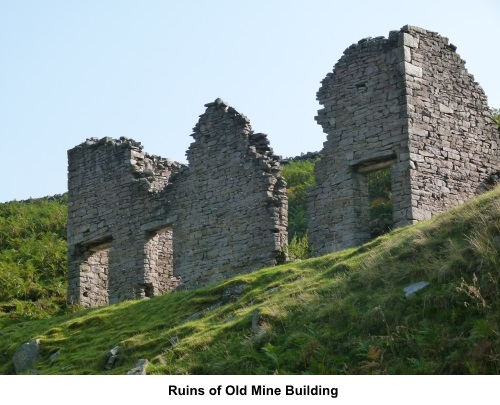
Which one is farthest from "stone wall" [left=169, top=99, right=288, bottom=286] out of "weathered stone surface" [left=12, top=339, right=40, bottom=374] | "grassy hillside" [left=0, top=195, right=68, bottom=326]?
"weathered stone surface" [left=12, top=339, right=40, bottom=374]

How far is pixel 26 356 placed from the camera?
19969 mm

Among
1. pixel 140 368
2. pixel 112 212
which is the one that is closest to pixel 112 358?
pixel 140 368

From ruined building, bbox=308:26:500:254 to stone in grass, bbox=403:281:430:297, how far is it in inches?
310

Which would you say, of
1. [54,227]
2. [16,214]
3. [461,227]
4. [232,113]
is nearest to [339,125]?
[232,113]

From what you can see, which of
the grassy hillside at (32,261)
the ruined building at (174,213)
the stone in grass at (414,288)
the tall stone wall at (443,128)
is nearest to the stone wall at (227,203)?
the ruined building at (174,213)

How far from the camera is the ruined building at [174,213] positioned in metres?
23.9

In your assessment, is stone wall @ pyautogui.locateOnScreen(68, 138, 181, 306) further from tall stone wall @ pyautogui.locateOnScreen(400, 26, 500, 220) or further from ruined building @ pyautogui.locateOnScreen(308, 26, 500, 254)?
tall stone wall @ pyautogui.locateOnScreen(400, 26, 500, 220)

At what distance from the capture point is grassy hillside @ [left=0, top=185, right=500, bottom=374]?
1220 cm

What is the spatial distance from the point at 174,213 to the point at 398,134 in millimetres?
6741

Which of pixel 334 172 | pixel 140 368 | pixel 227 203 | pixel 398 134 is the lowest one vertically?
pixel 140 368

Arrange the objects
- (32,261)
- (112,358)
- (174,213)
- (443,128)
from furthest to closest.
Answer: (32,261), (174,213), (443,128), (112,358)

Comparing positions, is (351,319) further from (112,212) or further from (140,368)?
(112,212)

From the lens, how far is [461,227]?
14.8m

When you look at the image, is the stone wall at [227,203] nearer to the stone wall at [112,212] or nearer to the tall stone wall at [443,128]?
the stone wall at [112,212]
